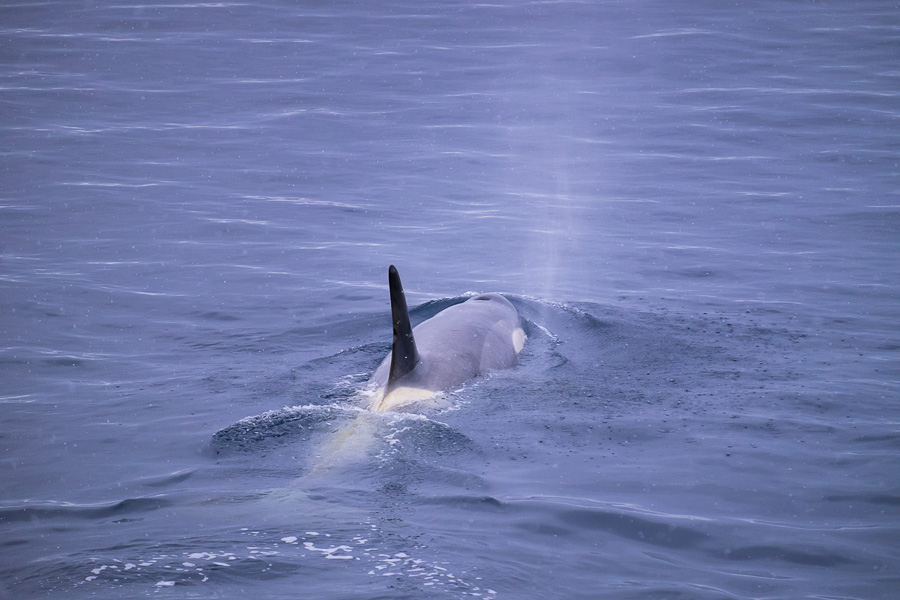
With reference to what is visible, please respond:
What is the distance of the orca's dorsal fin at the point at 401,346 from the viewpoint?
35.3 feet

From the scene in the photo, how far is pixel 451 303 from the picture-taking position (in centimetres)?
1608

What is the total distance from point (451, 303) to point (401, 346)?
196 inches

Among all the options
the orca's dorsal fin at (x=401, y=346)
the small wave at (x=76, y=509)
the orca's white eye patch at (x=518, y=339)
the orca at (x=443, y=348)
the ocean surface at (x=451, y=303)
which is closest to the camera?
the ocean surface at (x=451, y=303)

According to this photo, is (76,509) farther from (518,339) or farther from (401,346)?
(518,339)

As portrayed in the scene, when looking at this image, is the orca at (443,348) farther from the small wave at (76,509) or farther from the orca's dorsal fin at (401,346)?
the small wave at (76,509)

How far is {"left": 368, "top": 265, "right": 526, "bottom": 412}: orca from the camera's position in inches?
433

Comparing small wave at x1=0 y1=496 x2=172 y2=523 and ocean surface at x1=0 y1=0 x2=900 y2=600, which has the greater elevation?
ocean surface at x1=0 y1=0 x2=900 y2=600

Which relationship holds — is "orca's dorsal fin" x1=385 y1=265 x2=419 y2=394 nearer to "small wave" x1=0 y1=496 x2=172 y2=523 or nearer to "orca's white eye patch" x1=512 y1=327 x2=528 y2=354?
"orca's white eye patch" x1=512 y1=327 x2=528 y2=354

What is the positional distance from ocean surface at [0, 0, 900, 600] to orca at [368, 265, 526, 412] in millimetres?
309

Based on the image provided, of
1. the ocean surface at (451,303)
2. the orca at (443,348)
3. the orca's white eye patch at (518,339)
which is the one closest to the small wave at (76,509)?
the ocean surface at (451,303)

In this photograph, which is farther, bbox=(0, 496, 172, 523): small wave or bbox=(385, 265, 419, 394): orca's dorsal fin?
bbox=(385, 265, 419, 394): orca's dorsal fin

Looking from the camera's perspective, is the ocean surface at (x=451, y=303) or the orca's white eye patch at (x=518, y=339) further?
the orca's white eye patch at (x=518, y=339)

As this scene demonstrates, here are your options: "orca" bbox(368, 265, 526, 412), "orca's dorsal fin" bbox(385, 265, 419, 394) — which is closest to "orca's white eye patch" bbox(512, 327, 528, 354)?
"orca" bbox(368, 265, 526, 412)

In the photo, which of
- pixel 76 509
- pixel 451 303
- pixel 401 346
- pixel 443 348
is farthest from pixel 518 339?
pixel 76 509
